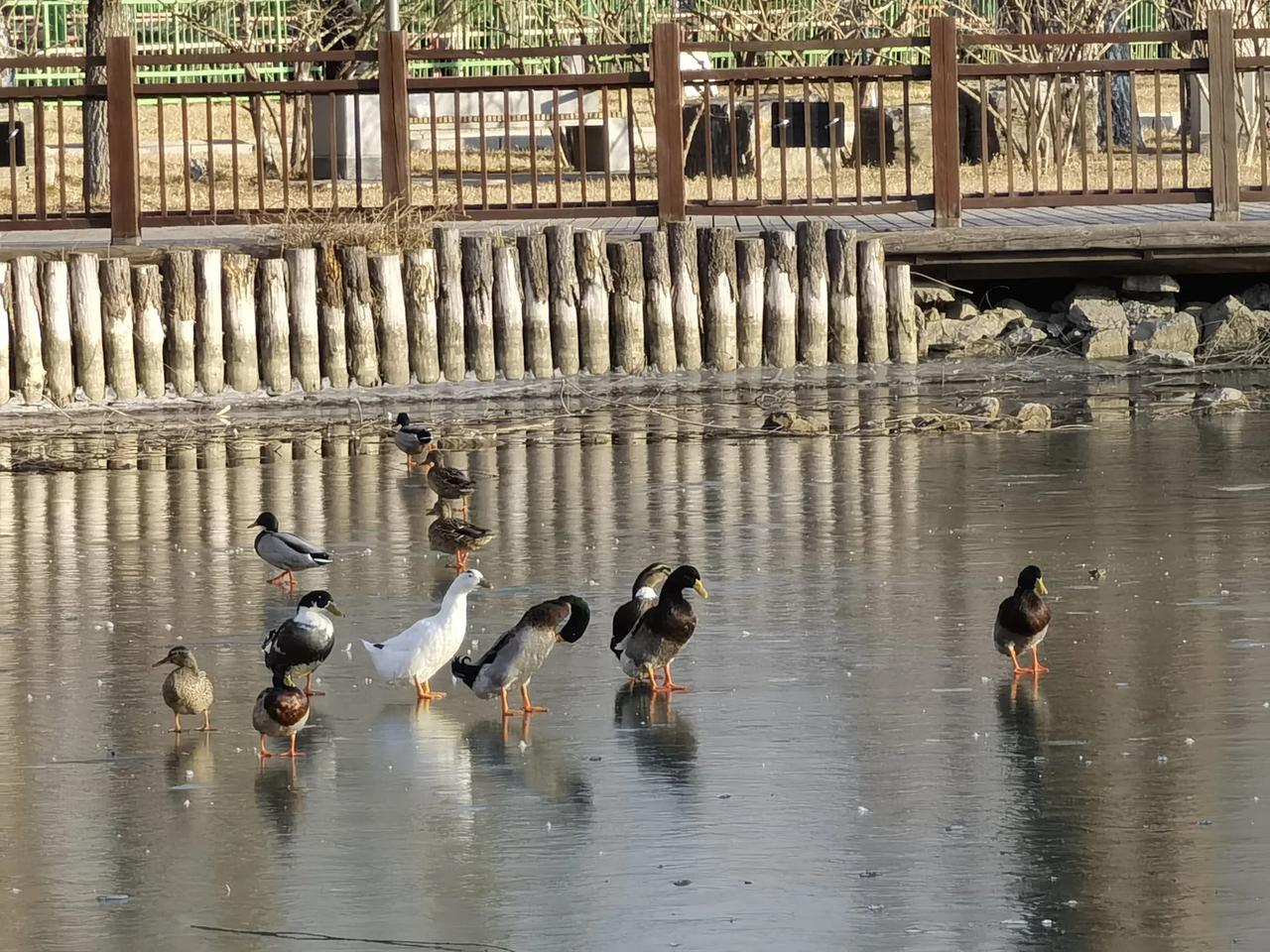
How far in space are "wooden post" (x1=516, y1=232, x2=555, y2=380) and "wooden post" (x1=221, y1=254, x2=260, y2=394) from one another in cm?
221

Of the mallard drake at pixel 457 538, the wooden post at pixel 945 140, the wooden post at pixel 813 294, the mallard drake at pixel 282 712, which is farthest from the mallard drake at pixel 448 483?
the wooden post at pixel 945 140

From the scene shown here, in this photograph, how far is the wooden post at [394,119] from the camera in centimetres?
2014

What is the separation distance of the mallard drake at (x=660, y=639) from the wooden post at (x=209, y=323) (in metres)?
10.5

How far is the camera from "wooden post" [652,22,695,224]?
20.2 m

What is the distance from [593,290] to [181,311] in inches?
131

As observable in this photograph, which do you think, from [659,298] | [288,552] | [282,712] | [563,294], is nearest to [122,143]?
[563,294]

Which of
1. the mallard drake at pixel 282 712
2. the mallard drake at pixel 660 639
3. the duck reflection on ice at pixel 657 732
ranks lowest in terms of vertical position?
the duck reflection on ice at pixel 657 732

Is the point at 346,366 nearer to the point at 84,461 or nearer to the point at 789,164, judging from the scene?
the point at 84,461

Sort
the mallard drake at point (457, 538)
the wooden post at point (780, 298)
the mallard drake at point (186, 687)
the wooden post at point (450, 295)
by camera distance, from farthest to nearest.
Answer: the wooden post at point (780, 298), the wooden post at point (450, 295), the mallard drake at point (457, 538), the mallard drake at point (186, 687)

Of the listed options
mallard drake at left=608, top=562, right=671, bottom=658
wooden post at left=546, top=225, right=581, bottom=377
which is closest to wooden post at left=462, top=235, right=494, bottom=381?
wooden post at left=546, top=225, right=581, bottom=377

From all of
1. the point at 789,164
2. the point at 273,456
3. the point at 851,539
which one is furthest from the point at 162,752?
the point at 789,164

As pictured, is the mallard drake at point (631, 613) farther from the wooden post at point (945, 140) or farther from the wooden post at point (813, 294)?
the wooden post at point (945, 140)

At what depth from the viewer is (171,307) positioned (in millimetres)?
18828

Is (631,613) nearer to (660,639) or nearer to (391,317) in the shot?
(660,639)
